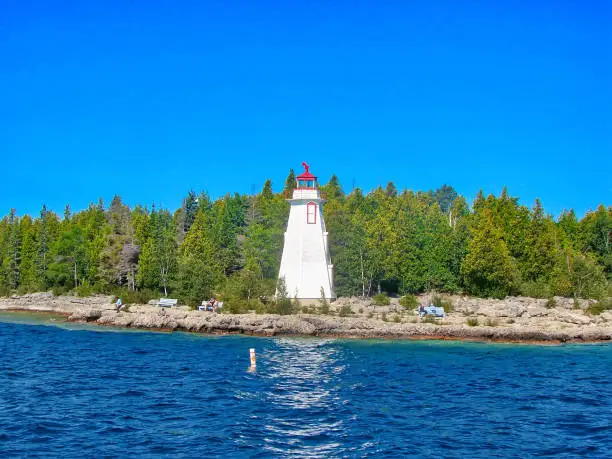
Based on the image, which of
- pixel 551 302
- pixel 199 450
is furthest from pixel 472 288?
pixel 199 450

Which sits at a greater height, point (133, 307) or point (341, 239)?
point (341, 239)

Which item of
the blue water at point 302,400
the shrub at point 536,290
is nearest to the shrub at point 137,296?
the blue water at point 302,400

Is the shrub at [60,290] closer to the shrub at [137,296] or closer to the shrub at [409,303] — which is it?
the shrub at [137,296]

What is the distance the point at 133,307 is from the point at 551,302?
1512 inches

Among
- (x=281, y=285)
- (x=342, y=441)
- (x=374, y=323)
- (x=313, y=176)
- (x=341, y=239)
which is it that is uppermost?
(x=313, y=176)

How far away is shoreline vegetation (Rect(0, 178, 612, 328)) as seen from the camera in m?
56.4

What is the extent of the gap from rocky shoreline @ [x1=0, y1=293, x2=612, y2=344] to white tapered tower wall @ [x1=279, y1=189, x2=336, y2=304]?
319 centimetres

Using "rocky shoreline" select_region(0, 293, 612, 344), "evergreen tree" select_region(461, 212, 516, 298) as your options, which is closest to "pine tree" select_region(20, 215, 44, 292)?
"rocky shoreline" select_region(0, 293, 612, 344)

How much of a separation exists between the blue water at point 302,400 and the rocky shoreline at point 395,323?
2.89 metres

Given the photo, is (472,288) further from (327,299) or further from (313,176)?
(313,176)

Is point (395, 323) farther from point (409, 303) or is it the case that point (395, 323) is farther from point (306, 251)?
point (306, 251)

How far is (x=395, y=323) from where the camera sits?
141 ft

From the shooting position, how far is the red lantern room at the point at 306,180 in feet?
168

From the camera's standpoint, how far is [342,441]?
18953mm
